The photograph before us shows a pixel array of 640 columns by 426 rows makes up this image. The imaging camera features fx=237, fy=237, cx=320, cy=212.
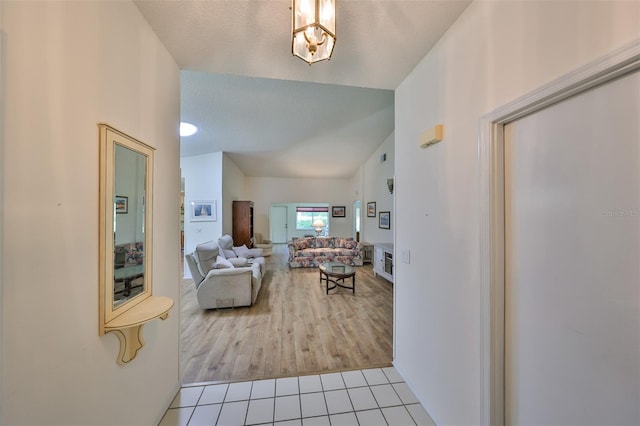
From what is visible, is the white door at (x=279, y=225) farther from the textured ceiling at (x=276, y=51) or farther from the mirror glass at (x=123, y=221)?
the mirror glass at (x=123, y=221)

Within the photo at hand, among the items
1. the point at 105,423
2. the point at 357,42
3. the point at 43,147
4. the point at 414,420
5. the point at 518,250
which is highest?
the point at 357,42

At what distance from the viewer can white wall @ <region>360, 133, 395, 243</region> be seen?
6039 mm

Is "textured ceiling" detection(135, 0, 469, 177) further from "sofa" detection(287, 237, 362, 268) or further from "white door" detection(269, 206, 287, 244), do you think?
"white door" detection(269, 206, 287, 244)

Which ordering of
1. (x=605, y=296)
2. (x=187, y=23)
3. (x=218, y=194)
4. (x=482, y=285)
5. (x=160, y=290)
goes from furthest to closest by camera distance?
1. (x=218, y=194)
2. (x=160, y=290)
3. (x=187, y=23)
4. (x=482, y=285)
5. (x=605, y=296)

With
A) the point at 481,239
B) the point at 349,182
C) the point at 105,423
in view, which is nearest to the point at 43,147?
the point at 105,423

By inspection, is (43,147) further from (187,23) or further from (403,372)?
(403,372)

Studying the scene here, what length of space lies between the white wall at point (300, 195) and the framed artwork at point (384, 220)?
264cm

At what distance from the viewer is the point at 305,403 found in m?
1.77

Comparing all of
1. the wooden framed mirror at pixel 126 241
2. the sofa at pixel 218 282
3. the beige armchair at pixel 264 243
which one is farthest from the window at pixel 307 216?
the wooden framed mirror at pixel 126 241

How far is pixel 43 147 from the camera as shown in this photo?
823 millimetres

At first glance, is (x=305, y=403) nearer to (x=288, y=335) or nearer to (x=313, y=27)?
(x=288, y=335)

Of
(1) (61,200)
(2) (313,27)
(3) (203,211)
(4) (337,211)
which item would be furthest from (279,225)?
(2) (313,27)

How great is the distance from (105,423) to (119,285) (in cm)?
63

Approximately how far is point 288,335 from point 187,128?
3782 millimetres
